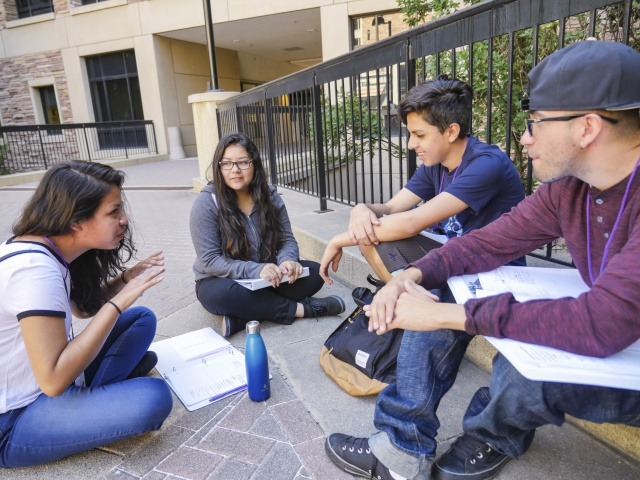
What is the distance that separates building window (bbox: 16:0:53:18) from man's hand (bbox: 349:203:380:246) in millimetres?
19819

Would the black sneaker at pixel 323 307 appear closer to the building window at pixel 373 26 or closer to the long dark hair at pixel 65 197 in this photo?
the long dark hair at pixel 65 197

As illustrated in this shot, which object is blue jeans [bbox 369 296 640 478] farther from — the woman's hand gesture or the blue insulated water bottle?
the woman's hand gesture

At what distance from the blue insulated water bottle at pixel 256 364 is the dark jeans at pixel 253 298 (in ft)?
2.54

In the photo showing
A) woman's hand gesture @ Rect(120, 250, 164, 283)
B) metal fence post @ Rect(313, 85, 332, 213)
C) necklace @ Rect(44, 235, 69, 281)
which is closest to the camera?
necklace @ Rect(44, 235, 69, 281)

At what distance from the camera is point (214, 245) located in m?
3.00

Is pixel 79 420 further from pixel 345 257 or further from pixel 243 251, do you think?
pixel 345 257

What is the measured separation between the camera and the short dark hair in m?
2.18

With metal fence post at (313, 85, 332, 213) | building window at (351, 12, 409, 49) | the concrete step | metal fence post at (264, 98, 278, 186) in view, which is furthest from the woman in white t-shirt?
building window at (351, 12, 409, 49)

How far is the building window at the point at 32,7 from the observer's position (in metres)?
17.2

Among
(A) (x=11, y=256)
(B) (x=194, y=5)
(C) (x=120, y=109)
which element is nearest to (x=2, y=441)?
(A) (x=11, y=256)

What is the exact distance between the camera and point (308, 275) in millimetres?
3141

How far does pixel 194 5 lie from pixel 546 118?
15413 millimetres

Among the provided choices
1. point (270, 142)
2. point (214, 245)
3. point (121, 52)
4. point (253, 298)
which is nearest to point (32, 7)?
point (121, 52)

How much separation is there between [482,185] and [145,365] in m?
1.91
